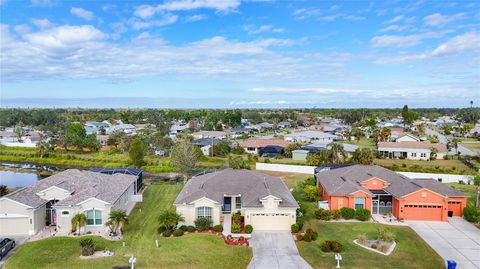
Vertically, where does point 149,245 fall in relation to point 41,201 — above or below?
below

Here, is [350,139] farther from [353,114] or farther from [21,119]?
[21,119]

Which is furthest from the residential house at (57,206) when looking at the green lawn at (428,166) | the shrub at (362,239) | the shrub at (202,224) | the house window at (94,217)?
the green lawn at (428,166)

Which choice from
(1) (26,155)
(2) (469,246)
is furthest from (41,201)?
(1) (26,155)

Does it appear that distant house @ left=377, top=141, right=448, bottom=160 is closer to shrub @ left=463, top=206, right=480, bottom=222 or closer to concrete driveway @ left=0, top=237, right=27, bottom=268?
shrub @ left=463, top=206, right=480, bottom=222

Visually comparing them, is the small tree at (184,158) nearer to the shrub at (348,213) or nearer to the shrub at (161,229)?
the shrub at (161,229)

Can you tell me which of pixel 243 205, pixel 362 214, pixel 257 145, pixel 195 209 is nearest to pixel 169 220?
pixel 195 209

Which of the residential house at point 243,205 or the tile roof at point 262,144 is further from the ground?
the tile roof at point 262,144

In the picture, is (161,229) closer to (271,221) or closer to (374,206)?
(271,221)
